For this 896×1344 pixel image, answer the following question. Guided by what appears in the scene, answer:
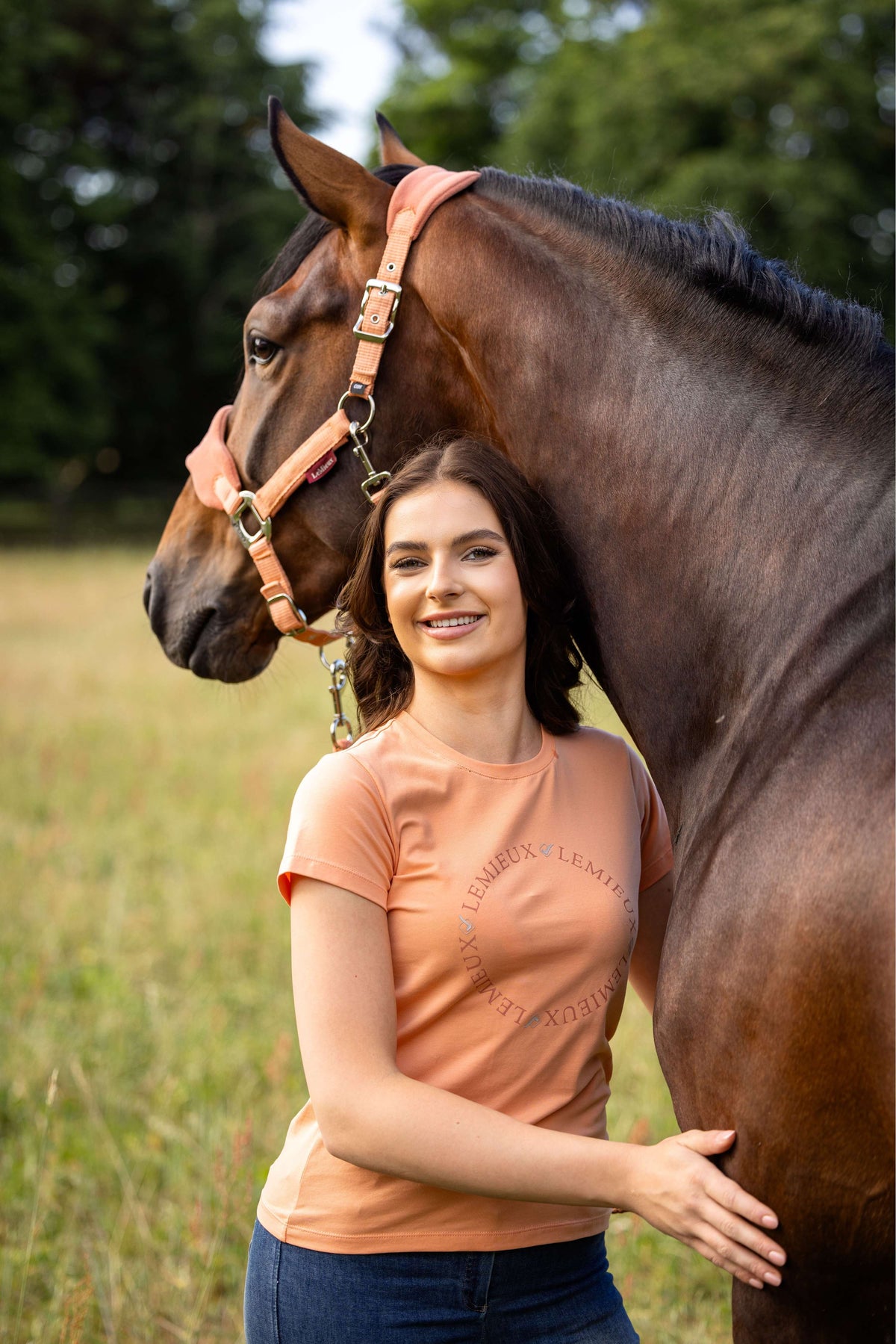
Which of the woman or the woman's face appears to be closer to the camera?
the woman

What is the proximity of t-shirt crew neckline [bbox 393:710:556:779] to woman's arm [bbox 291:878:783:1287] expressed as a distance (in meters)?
0.28

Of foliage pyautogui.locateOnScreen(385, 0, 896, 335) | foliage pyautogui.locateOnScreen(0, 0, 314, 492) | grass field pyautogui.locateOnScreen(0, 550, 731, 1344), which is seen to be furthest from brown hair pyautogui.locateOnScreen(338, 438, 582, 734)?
foliage pyautogui.locateOnScreen(0, 0, 314, 492)

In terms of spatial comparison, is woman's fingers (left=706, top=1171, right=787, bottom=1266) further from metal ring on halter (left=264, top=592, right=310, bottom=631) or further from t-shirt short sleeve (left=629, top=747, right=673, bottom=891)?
metal ring on halter (left=264, top=592, right=310, bottom=631)

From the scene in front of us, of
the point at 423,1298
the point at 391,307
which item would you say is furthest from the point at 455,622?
the point at 423,1298

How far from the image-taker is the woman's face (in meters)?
1.78

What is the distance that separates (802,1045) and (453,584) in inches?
32.8

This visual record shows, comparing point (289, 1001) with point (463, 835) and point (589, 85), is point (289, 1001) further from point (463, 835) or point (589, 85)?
point (589, 85)

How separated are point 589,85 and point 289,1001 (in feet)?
90.5

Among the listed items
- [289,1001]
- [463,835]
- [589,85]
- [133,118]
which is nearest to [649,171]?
[589,85]

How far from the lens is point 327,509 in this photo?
2209 mm

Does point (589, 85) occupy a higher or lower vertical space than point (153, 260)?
higher

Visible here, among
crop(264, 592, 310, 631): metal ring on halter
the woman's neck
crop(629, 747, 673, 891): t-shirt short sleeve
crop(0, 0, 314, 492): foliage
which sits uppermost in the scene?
crop(0, 0, 314, 492): foliage

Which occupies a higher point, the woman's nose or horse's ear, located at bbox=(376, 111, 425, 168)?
horse's ear, located at bbox=(376, 111, 425, 168)

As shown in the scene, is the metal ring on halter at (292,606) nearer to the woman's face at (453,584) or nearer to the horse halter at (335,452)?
the horse halter at (335,452)
